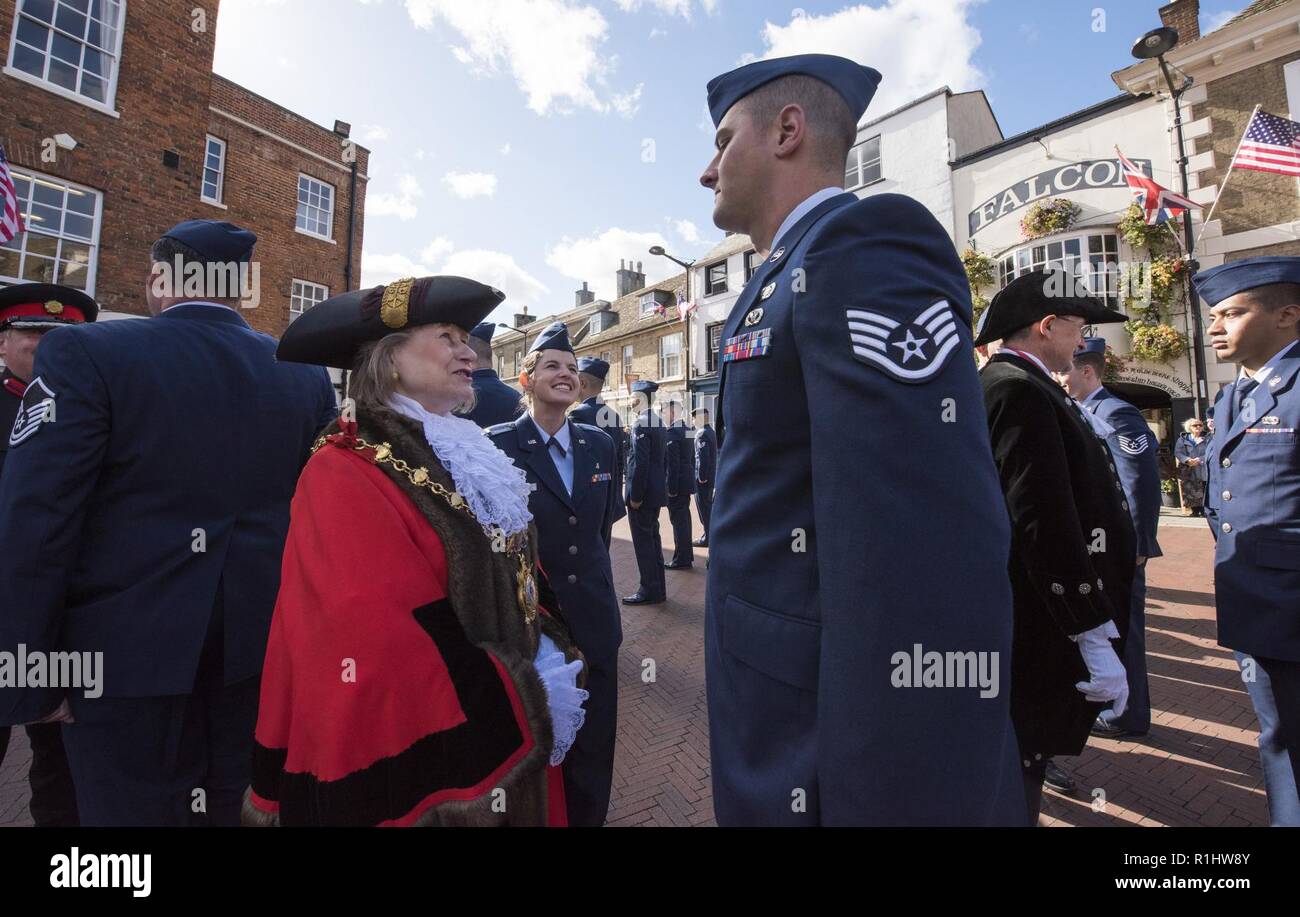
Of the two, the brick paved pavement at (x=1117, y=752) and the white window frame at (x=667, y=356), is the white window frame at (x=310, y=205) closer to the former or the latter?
the brick paved pavement at (x=1117, y=752)

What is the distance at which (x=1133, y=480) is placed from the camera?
4.26 m

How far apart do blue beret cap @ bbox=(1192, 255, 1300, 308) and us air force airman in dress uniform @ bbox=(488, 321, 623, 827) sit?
128 inches

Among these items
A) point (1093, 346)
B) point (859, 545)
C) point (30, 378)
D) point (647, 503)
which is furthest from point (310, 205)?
point (859, 545)

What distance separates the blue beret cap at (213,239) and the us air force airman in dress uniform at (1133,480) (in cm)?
467

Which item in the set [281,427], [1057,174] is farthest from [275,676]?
[1057,174]

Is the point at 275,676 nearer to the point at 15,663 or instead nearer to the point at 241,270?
the point at 15,663

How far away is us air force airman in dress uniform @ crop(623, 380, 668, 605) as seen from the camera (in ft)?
23.4

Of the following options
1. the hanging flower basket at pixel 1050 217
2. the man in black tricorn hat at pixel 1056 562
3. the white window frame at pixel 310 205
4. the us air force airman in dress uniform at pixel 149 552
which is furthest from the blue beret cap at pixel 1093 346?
the white window frame at pixel 310 205

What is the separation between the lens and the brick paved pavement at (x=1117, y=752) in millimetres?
3018

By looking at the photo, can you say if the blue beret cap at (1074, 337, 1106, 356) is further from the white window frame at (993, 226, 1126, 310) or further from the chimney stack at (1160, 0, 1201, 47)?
the chimney stack at (1160, 0, 1201, 47)

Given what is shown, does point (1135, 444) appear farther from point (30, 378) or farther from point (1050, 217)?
point (1050, 217)

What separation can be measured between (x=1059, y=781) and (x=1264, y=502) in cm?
183

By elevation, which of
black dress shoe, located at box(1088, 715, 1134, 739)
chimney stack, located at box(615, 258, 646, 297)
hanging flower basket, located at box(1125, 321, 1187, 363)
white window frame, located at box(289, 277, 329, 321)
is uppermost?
chimney stack, located at box(615, 258, 646, 297)

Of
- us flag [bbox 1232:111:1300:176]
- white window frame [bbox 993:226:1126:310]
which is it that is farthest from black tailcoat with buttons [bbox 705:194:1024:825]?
white window frame [bbox 993:226:1126:310]
